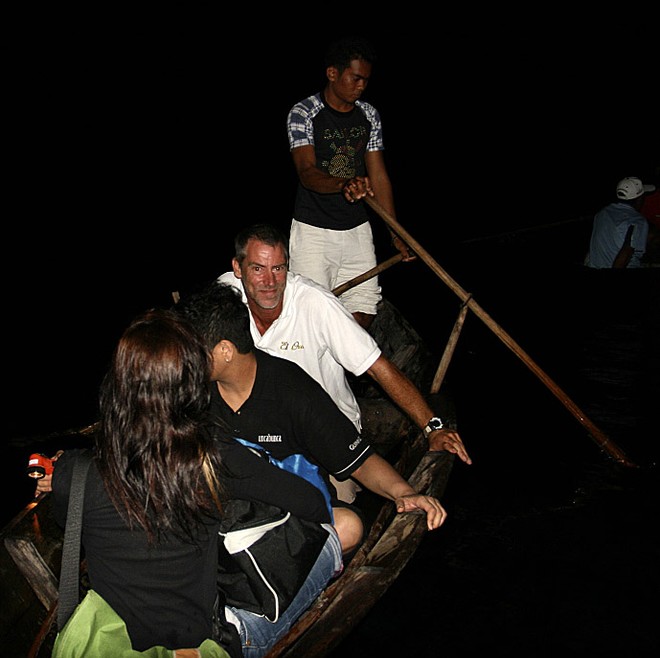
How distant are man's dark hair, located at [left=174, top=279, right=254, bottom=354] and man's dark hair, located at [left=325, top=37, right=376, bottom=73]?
2.13m

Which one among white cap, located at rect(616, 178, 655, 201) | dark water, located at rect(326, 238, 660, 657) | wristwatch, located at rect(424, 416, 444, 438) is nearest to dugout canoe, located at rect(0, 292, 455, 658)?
wristwatch, located at rect(424, 416, 444, 438)

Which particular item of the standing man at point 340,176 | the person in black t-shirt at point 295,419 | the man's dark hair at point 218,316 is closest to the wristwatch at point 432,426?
the person in black t-shirt at point 295,419

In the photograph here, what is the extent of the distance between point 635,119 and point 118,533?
2707cm

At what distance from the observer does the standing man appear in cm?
430

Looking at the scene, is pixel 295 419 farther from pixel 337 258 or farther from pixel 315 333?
pixel 337 258

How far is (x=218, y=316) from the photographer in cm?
248

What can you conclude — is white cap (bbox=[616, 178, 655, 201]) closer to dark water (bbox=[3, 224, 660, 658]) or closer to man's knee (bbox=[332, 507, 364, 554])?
dark water (bbox=[3, 224, 660, 658])

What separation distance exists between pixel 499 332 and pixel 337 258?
1.14m

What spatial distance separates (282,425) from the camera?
2.76 m

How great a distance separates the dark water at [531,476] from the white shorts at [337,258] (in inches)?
55.6

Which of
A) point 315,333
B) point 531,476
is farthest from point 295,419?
point 531,476

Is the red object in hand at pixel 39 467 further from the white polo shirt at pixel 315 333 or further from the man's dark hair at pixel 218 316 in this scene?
the white polo shirt at pixel 315 333

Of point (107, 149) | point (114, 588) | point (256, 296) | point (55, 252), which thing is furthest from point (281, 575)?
point (107, 149)

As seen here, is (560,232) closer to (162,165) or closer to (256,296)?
(162,165)
